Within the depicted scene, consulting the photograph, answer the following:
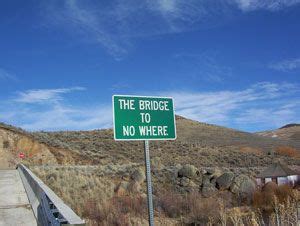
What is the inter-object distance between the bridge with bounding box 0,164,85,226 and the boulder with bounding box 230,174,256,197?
13928mm

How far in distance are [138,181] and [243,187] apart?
627 cm

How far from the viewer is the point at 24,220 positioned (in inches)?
486

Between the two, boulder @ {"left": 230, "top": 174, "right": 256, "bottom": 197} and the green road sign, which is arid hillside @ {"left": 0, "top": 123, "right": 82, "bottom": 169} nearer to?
boulder @ {"left": 230, "top": 174, "right": 256, "bottom": 197}

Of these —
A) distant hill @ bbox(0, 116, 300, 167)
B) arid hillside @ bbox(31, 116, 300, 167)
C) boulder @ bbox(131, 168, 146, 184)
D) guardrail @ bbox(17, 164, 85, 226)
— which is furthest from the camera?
arid hillside @ bbox(31, 116, 300, 167)

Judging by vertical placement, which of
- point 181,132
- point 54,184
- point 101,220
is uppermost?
point 181,132

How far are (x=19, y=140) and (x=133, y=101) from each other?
38292mm

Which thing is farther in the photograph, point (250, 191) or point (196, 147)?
point (196, 147)

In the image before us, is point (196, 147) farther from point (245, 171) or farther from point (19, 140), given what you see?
point (19, 140)

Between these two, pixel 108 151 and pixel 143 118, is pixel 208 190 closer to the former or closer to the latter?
pixel 143 118

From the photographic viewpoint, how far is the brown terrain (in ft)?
59.9

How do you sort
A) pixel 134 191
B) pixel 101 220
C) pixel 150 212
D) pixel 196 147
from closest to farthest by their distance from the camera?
pixel 150 212, pixel 101 220, pixel 134 191, pixel 196 147

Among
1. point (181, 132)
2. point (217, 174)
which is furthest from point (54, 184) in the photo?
point (181, 132)

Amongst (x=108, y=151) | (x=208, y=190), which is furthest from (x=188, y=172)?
(x=108, y=151)

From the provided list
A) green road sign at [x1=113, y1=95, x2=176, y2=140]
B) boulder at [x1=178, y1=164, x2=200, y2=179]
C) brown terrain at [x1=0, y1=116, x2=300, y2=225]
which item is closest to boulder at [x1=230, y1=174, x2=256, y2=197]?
brown terrain at [x1=0, y1=116, x2=300, y2=225]
